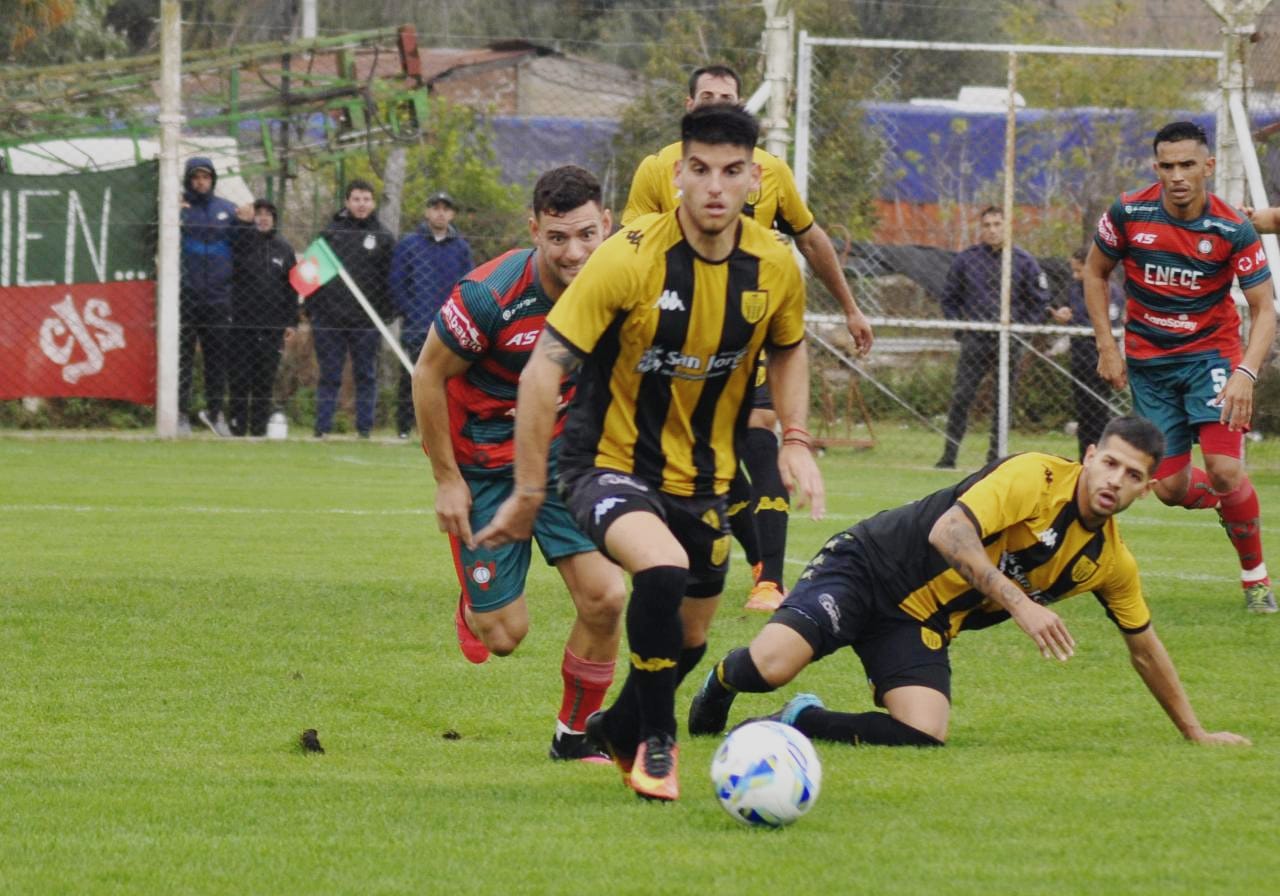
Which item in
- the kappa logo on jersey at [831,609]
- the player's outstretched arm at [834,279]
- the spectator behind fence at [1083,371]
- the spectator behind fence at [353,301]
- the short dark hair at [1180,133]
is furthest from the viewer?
the spectator behind fence at [353,301]

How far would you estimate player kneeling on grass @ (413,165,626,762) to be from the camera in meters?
5.99

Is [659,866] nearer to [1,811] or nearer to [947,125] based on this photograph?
[1,811]

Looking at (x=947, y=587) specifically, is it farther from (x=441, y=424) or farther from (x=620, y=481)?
(x=441, y=424)

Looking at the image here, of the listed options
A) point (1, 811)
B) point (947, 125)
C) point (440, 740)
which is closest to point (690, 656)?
point (440, 740)

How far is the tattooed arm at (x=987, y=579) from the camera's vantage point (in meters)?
5.43

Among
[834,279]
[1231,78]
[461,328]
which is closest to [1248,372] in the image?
[834,279]

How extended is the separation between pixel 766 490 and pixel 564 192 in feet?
9.33

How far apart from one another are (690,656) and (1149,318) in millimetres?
3851

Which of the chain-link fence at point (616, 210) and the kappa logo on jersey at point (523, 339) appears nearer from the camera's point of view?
the kappa logo on jersey at point (523, 339)

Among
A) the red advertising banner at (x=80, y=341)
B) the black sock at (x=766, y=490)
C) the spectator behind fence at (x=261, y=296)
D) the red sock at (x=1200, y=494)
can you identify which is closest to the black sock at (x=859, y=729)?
the black sock at (x=766, y=490)

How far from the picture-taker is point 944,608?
6477 millimetres

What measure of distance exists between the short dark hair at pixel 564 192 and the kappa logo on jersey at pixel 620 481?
39.4 inches

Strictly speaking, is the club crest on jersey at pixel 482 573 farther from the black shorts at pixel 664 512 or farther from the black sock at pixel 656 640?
the black sock at pixel 656 640

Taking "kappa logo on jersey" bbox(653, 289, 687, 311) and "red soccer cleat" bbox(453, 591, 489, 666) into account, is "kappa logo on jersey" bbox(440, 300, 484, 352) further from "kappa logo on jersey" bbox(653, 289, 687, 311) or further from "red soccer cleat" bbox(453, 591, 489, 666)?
"red soccer cleat" bbox(453, 591, 489, 666)
